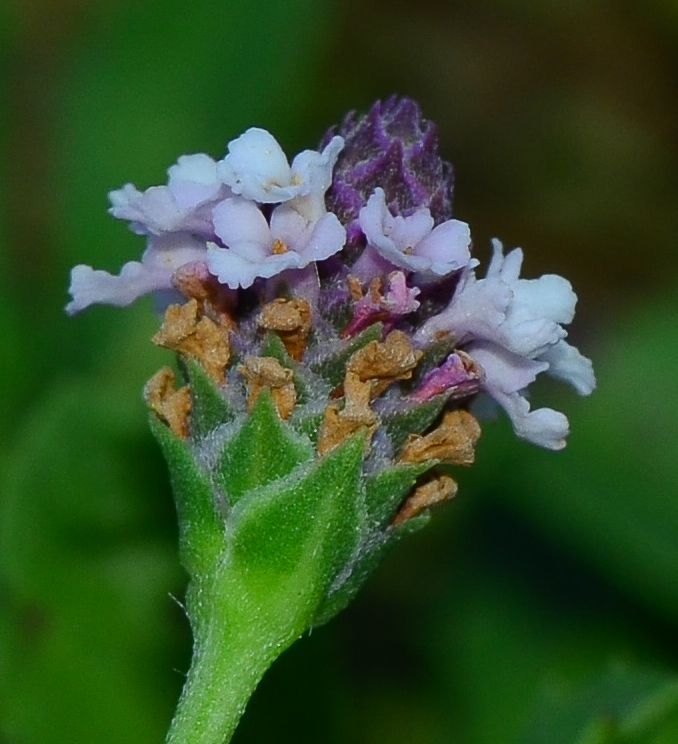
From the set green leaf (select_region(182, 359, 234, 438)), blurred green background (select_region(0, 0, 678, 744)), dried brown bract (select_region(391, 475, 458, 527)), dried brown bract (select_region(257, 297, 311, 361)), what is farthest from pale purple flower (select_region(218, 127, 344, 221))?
blurred green background (select_region(0, 0, 678, 744))

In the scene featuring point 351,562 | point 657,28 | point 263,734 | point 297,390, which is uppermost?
point 657,28

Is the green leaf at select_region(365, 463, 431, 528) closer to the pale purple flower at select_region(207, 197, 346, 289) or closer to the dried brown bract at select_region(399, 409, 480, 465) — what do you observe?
the dried brown bract at select_region(399, 409, 480, 465)

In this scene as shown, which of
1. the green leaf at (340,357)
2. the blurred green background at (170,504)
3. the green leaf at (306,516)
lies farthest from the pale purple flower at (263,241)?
the blurred green background at (170,504)

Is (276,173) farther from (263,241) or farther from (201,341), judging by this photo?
(201,341)

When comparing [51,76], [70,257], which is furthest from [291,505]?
[51,76]

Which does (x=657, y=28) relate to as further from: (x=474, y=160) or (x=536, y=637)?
Answer: (x=536, y=637)

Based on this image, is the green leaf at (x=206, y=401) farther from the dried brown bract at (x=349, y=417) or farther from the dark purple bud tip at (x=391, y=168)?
the dark purple bud tip at (x=391, y=168)
